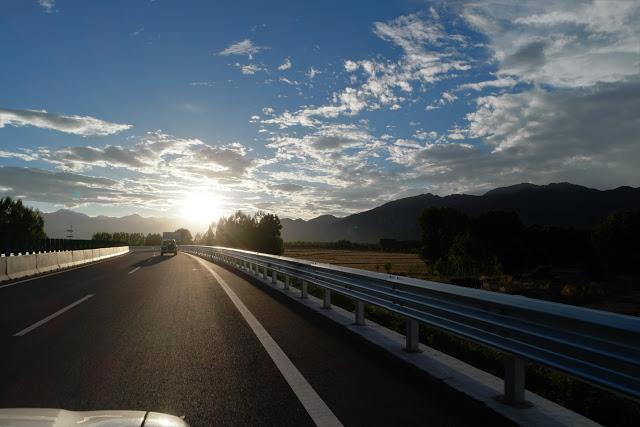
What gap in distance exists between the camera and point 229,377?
534 cm

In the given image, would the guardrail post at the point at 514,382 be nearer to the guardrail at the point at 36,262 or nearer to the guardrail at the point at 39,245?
the guardrail at the point at 36,262

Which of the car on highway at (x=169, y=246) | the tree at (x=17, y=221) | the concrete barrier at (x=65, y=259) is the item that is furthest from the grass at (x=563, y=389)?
the tree at (x=17, y=221)

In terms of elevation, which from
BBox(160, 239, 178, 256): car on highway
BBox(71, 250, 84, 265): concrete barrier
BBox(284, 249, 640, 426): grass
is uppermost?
BBox(160, 239, 178, 256): car on highway

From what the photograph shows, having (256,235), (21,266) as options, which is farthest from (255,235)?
(21,266)

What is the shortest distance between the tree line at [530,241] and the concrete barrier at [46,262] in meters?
44.6

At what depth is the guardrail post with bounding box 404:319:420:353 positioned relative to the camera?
6389 mm

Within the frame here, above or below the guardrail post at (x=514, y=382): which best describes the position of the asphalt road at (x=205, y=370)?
below

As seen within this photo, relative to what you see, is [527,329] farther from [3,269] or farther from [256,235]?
[256,235]

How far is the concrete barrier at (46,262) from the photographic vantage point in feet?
71.7

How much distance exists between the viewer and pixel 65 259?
26.3 m

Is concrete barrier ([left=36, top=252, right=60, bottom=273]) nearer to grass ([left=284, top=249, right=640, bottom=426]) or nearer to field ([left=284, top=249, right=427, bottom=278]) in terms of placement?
grass ([left=284, top=249, right=640, bottom=426])

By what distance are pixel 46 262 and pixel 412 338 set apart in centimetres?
2132

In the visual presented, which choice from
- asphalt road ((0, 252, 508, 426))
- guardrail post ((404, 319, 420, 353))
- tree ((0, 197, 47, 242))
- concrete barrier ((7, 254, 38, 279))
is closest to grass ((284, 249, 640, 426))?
guardrail post ((404, 319, 420, 353))

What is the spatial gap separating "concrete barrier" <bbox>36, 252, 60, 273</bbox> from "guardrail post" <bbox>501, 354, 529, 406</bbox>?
21.8m
